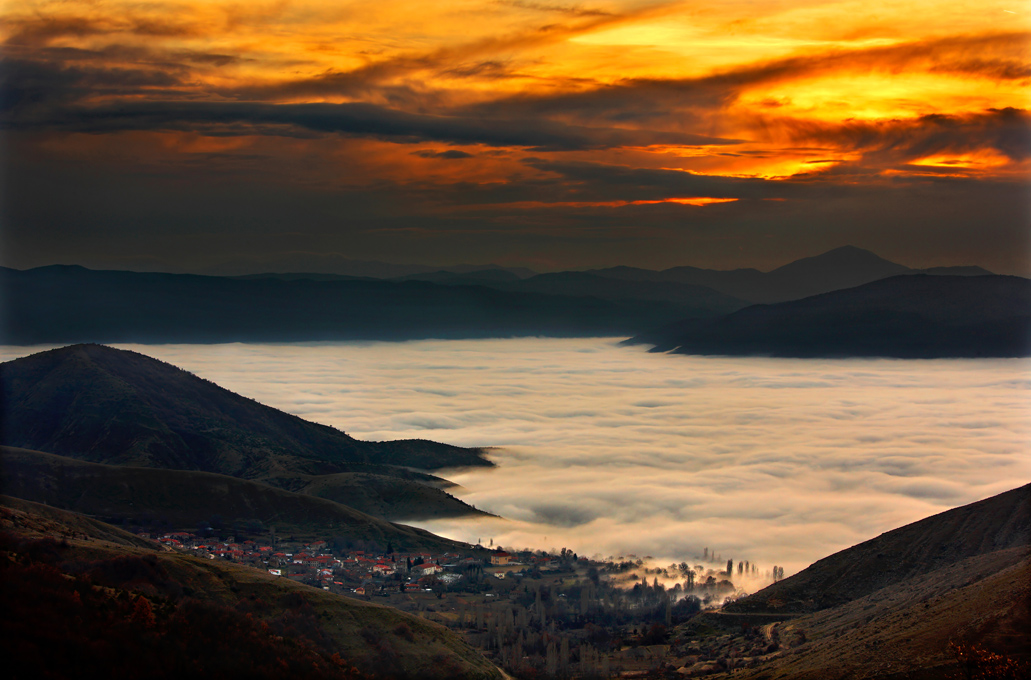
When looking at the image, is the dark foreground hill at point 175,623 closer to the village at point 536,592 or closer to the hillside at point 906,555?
the village at point 536,592

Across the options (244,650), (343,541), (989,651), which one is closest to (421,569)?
(343,541)

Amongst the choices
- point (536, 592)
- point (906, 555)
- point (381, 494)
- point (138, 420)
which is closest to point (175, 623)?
point (906, 555)

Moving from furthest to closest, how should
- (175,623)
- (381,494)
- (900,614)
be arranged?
(381,494) → (900,614) → (175,623)

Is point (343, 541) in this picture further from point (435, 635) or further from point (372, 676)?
point (372, 676)

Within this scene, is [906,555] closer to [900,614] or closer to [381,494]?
[900,614]

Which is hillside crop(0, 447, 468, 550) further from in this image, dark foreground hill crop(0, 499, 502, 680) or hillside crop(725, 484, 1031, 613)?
hillside crop(725, 484, 1031, 613)

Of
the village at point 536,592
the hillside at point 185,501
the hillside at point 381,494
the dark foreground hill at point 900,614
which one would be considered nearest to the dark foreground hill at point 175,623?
the village at point 536,592

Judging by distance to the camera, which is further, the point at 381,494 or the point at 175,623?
the point at 381,494

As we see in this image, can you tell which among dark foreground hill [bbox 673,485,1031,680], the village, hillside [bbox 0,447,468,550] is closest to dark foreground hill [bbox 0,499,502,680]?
the village

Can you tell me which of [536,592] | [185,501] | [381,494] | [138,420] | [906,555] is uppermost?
[138,420]
